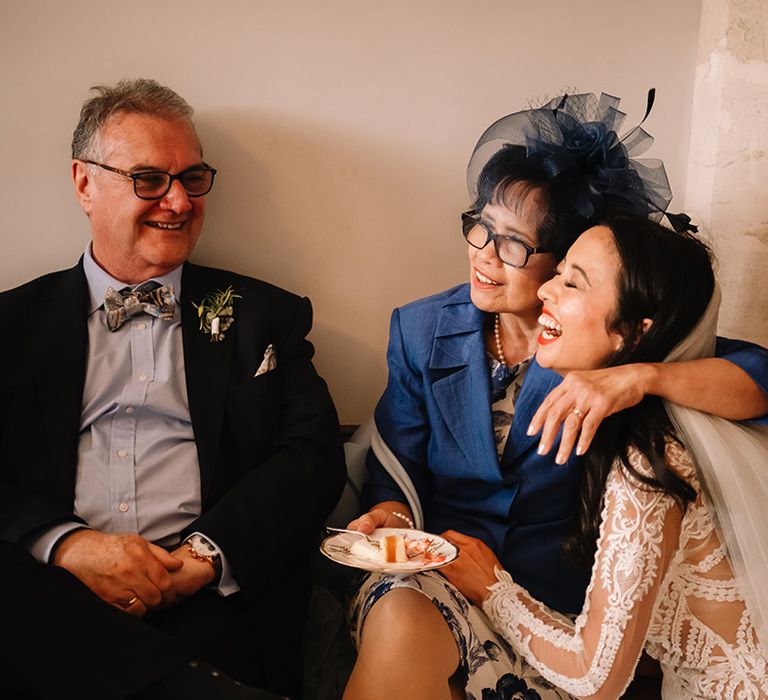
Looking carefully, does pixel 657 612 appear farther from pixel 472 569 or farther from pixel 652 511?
pixel 472 569

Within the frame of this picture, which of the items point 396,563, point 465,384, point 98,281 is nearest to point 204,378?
point 98,281

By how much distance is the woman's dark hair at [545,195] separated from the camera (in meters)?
2.13

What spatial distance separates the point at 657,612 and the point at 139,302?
1.49 meters

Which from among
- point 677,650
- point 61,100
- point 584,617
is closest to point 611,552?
point 584,617

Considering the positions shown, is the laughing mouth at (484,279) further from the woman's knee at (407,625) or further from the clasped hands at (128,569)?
the clasped hands at (128,569)

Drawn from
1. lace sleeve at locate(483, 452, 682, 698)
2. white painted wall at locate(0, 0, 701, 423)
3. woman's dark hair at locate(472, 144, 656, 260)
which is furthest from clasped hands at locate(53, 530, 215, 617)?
woman's dark hair at locate(472, 144, 656, 260)

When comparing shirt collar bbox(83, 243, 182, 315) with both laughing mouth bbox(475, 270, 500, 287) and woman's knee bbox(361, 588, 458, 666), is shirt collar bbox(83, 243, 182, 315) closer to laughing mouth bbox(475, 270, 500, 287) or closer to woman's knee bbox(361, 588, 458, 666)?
laughing mouth bbox(475, 270, 500, 287)

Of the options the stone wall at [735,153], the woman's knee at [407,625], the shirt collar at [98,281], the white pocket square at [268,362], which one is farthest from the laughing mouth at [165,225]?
the stone wall at [735,153]

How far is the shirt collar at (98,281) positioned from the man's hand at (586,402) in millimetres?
1136

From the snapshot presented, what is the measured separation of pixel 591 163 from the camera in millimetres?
2143

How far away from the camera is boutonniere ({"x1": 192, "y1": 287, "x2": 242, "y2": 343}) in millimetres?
2365

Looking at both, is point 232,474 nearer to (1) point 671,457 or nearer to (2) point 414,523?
(2) point 414,523

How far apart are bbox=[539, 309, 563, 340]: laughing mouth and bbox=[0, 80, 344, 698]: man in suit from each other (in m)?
0.69

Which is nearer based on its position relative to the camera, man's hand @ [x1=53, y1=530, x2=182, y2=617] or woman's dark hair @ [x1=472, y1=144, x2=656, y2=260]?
man's hand @ [x1=53, y1=530, x2=182, y2=617]
